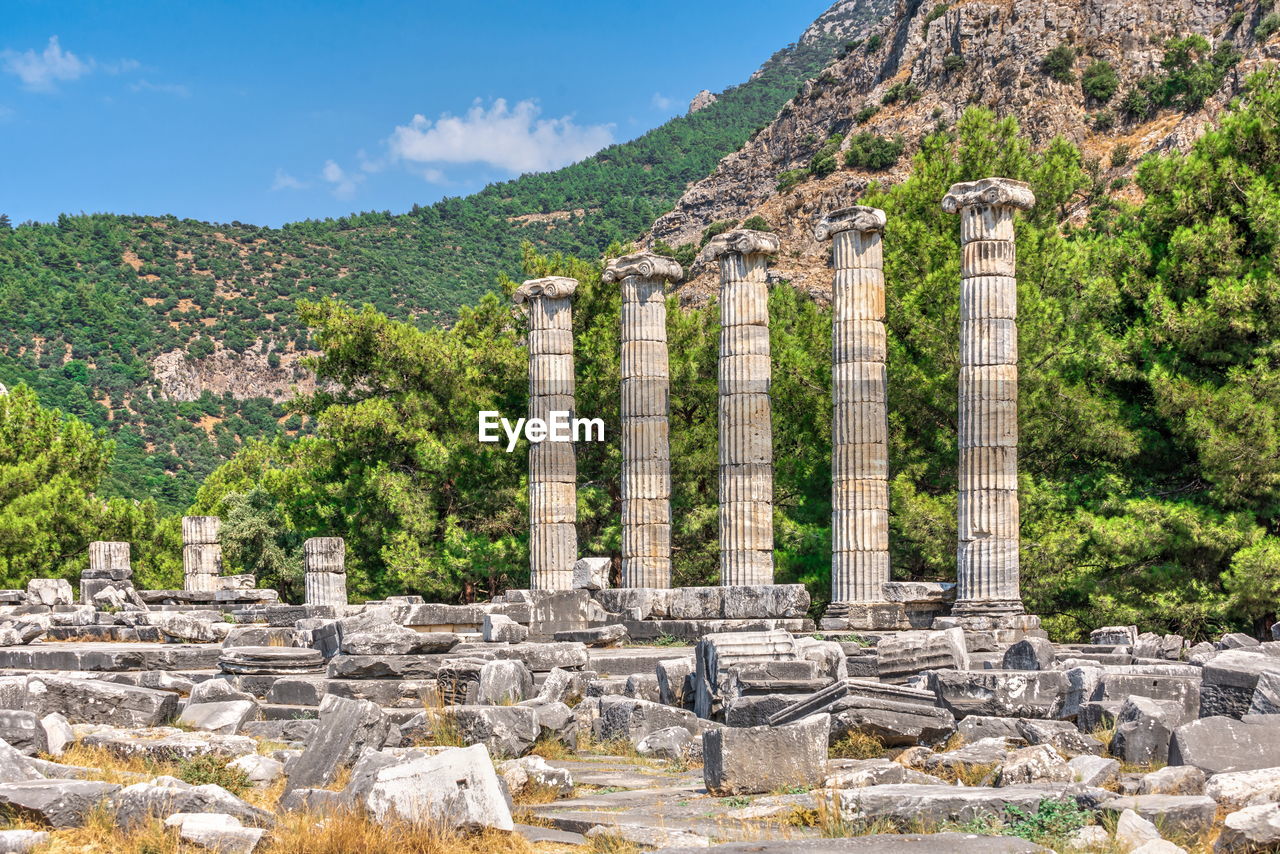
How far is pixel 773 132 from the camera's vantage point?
10050 cm

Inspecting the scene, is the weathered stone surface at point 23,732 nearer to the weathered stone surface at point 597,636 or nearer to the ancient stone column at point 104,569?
the weathered stone surface at point 597,636

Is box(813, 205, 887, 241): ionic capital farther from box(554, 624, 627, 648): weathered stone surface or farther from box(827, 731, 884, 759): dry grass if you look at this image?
box(827, 731, 884, 759): dry grass

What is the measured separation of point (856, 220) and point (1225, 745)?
16.8 meters

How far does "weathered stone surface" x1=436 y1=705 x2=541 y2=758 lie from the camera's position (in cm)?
1234

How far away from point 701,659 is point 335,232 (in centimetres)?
9286

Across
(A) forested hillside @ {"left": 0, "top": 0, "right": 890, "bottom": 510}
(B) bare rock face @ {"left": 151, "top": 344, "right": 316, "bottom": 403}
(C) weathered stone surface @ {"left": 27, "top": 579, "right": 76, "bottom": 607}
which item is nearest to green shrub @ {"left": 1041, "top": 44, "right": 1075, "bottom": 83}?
(A) forested hillside @ {"left": 0, "top": 0, "right": 890, "bottom": 510}

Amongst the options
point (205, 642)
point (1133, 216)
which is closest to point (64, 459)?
point (205, 642)

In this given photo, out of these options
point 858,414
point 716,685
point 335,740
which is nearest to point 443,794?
point 335,740

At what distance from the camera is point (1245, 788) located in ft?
28.1

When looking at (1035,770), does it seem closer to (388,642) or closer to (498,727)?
(498,727)

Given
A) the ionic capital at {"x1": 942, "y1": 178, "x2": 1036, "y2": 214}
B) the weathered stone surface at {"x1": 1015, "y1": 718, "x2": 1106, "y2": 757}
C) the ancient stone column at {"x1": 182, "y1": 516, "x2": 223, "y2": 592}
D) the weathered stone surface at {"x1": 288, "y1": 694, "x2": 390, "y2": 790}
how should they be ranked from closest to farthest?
the weathered stone surface at {"x1": 288, "y1": 694, "x2": 390, "y2": 790}, the weathered stone surface at {"x1": 1015, "y1": 718, "x2": 1106, "y2": 757}, the ionic capital at {"x1": 942, "y1": 178, "x2": 1036, "y2": 214}, the ancient stone column at {"x1": 182, "y1": 516, "x2": 223, "y2": 592}

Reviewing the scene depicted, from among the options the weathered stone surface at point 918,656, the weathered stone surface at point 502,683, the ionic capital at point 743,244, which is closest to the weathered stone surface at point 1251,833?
the weathered stone surface at point 918,656

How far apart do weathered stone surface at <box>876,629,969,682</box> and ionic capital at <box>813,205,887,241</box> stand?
1097 cm

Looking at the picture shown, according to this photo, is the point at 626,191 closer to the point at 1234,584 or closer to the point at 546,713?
the point at 1234,584
